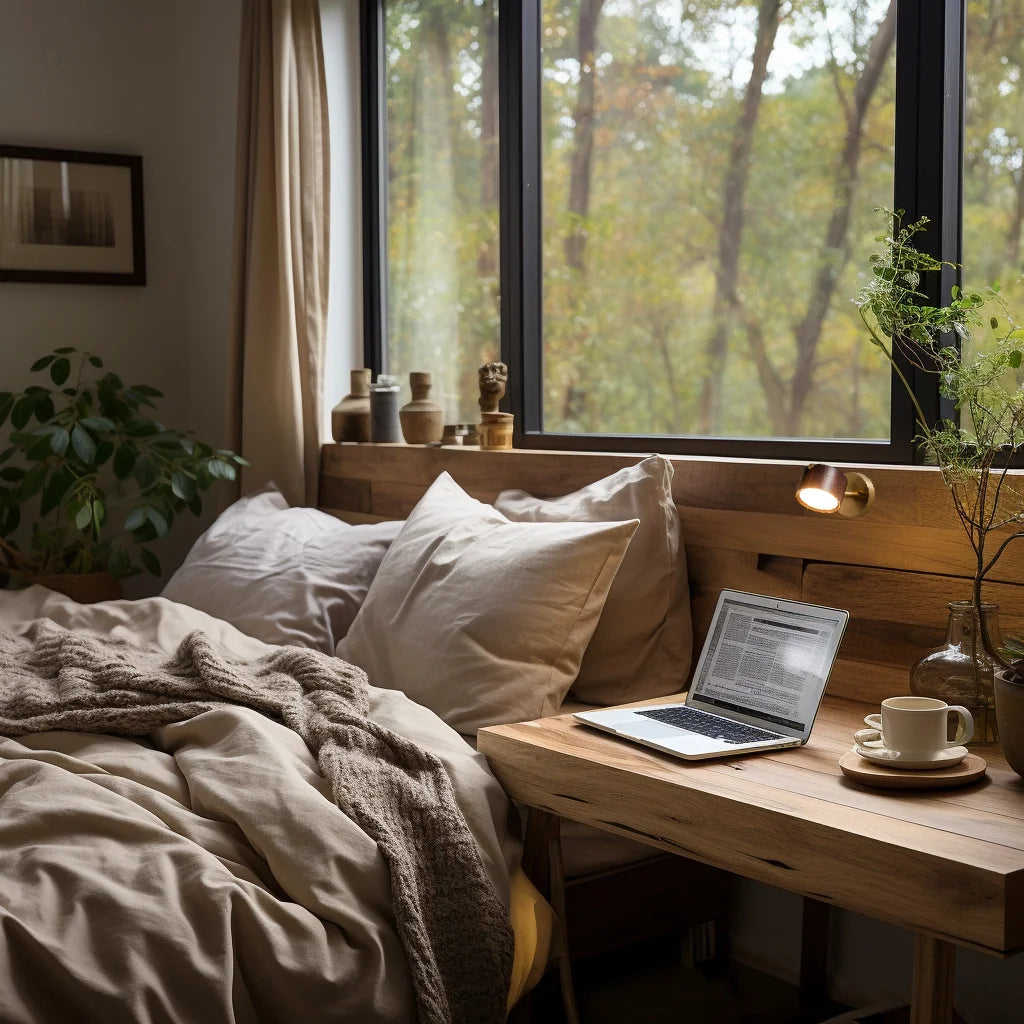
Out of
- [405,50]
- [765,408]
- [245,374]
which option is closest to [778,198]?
[765,408]

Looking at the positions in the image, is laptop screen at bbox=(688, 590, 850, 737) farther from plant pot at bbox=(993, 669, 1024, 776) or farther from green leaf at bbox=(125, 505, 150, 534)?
green leaf at bbox=(125, 505, 150, 534)

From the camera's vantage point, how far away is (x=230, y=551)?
9.45 feet

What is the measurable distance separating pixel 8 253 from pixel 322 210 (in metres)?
1.05

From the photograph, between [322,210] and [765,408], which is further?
[322,210]

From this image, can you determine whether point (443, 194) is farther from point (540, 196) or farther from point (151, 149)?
point (151, 149)

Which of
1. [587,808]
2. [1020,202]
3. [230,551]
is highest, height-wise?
[1020,202]

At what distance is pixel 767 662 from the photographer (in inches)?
72.3

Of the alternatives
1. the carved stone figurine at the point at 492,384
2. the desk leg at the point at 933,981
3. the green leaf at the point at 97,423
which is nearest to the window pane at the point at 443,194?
the carved stone figurine at the point at 492,384

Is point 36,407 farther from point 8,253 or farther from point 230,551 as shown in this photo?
point 230,551

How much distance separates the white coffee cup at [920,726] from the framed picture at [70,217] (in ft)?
10.4

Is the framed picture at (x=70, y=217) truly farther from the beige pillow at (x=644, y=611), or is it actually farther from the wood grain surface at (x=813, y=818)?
the wood grain surface at (x=813, y=818)

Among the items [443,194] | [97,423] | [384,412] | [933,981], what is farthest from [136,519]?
[933,981]

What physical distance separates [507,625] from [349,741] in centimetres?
39

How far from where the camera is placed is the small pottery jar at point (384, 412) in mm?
3354
